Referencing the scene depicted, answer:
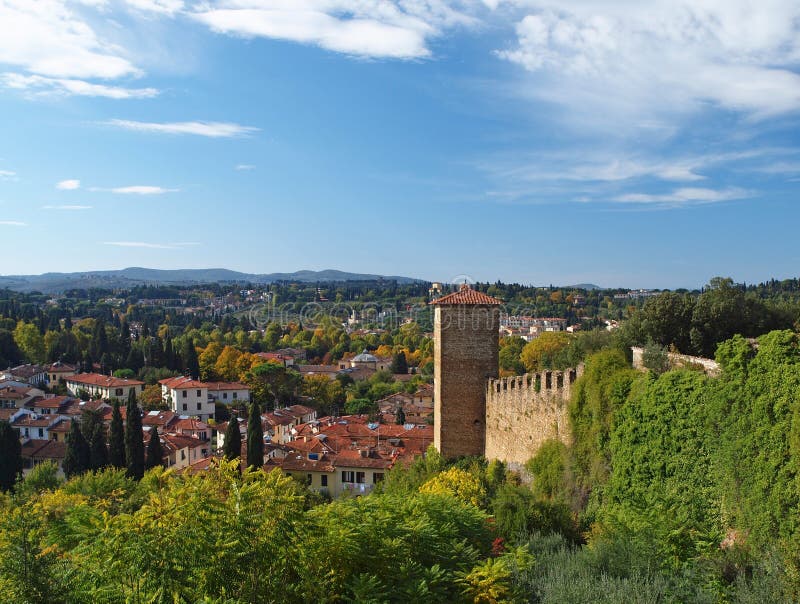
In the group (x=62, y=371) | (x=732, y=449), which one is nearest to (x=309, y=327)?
(x=62, y=371)

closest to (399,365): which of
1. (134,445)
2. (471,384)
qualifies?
(134,445)

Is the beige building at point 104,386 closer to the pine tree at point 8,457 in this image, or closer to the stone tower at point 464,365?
A: the pine tree at point 8,457

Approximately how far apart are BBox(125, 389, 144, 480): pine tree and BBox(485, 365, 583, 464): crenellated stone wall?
19.5 m

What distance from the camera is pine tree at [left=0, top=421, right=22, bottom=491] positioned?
2991 cm

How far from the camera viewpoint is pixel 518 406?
50.3ft

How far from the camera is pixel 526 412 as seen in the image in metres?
14.9

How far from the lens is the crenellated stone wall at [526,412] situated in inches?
522

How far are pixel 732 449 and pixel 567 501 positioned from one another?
449 cm

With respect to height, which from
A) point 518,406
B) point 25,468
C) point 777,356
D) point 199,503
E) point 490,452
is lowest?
point 25,468

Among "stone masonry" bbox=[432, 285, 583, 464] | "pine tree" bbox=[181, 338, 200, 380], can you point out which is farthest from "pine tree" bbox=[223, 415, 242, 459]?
"pine tree" bbox=[181, 338, 200, 380]

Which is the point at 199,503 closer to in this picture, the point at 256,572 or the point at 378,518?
the point at 256,572

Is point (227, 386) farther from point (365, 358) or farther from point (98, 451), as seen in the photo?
point (365, 358)

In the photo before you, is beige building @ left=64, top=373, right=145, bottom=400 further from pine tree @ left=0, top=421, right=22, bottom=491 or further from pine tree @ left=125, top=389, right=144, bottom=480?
pine tree @ left=125, top=389, right=144, bottom=480

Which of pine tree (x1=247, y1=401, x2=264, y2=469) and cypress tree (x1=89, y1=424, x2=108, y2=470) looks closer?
pine tree (x1=247, y1=401, x2=264, y2=469)
